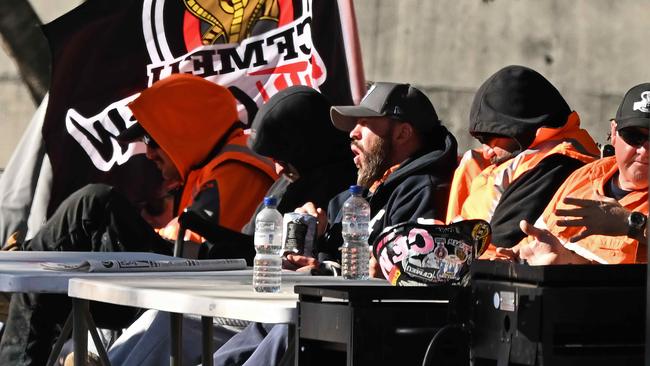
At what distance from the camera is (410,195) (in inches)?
207

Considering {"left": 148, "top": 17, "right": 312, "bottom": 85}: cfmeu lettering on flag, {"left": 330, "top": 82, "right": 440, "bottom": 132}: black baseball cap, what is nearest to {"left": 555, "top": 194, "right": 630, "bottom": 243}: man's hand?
{"left": 330, "top": 82, "right": 440, "bottom": 132}: black baseball cap

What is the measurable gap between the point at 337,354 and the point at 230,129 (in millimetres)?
4168

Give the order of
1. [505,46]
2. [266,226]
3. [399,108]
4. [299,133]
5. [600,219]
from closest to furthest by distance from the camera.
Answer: [600,219] < [266,226] < [399,108] < [299,133] < [505,46]

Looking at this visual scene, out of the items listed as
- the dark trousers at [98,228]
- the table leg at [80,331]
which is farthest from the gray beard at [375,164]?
the table leg at [80,331]

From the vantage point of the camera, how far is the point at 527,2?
20.9 feet

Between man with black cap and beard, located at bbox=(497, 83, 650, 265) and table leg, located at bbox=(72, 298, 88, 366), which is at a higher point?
man with black cap and beard, located at bbox=(497, 83, 650, 265)

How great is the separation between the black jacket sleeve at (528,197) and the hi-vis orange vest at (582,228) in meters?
0.13

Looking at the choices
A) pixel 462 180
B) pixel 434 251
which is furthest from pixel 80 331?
pixel 462 180

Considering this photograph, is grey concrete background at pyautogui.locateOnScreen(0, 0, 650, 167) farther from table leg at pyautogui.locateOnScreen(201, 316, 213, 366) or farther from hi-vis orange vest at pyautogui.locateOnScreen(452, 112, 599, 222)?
table leg at pyautogui.locateOnScreen(201, 316, 213, 366)

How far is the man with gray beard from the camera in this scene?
17.6 ft

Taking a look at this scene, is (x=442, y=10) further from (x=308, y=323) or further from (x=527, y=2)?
(x=308, y=323)

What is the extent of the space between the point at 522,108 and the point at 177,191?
241 cm

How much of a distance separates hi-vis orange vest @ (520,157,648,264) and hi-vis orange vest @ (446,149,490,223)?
504mm

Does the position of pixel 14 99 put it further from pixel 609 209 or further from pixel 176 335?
pixel 609 209
